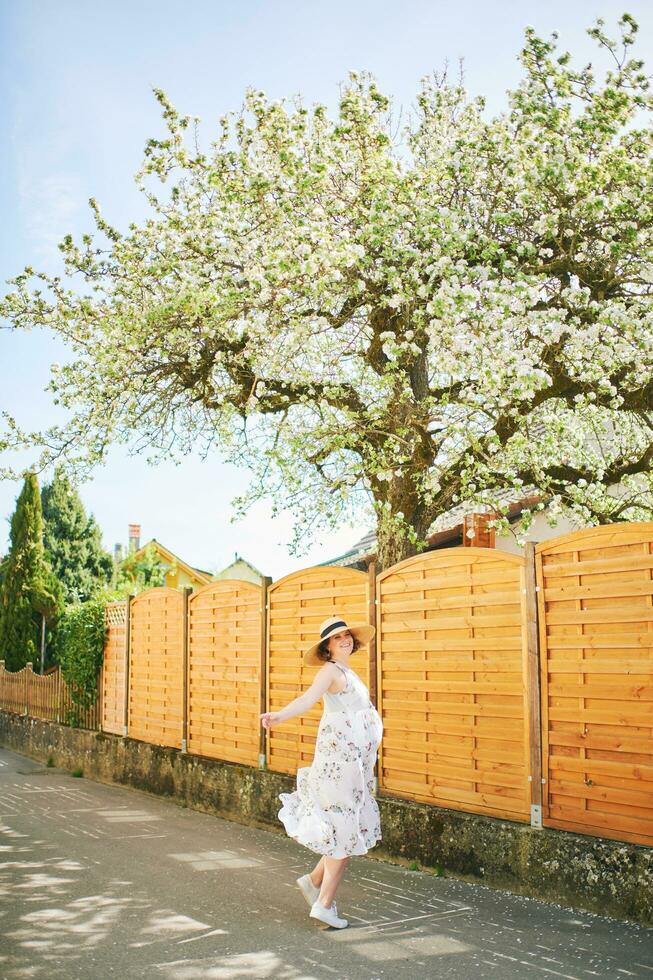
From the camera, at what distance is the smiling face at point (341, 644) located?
21.2 feet

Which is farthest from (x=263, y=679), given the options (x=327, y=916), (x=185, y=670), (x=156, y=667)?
(x=327, y=916)

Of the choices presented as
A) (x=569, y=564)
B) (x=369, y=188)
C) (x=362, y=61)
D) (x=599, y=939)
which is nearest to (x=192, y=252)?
(x=369, y=188)

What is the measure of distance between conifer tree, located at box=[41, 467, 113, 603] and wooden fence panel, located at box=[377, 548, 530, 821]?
33.2 metres

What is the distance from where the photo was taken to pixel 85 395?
12.9 m

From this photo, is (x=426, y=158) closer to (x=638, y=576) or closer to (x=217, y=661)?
(x=217, y=661)

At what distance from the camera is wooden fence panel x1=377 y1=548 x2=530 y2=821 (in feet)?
24.0

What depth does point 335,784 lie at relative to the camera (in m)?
6.20

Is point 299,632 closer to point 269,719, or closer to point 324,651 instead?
point 324,651

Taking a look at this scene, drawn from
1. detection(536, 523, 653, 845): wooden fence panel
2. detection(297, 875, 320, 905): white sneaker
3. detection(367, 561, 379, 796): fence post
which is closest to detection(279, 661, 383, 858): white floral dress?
detection(297, 875, 320, 905): white sneaker

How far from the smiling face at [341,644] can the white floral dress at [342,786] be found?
11 cm

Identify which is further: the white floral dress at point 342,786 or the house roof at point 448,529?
the house roof at point 448,529

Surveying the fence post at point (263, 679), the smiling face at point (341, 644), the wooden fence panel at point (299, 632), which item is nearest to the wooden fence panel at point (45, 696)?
the fence post at point (263, 679)

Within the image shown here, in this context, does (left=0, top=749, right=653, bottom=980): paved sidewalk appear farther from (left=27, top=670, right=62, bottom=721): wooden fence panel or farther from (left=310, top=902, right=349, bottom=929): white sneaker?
(left=27, top=670, right=62, bottom=721): wooden fence panel

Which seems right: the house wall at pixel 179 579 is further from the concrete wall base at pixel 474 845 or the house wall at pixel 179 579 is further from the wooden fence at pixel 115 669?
the concrete wall base at pixel 474 845
